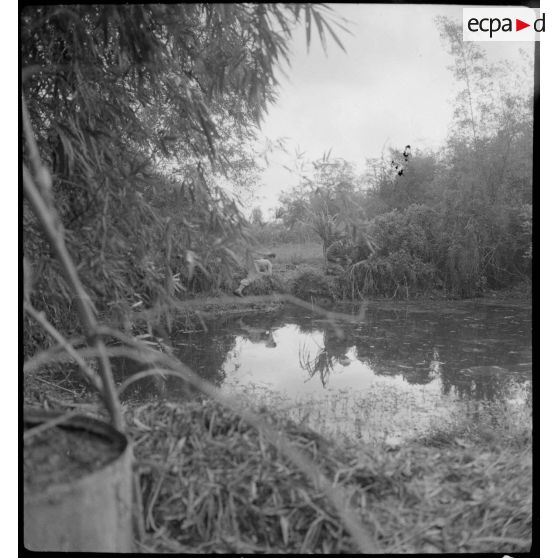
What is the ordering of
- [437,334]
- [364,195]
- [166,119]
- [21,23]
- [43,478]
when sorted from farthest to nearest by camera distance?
[437,334] < [364,195] < [166,119] < [21,23] < [43,478]

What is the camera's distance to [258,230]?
2.33 metres

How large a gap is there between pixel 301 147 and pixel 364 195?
49cm

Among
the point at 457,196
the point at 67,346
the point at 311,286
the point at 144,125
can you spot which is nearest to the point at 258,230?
the point at 144,125

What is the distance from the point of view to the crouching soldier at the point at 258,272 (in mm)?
2389

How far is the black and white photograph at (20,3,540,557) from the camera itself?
4.79 feet

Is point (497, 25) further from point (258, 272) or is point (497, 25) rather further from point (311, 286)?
point (311, 286)

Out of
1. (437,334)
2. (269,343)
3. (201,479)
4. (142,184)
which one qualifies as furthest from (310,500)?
(437,334)

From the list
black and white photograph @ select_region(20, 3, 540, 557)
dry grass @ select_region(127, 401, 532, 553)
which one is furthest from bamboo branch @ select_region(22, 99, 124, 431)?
dry grass @ select_region(127, 401, 532, 553)

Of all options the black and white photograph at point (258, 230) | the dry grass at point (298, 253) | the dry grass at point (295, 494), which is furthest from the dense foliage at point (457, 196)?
the dry grass at point (295, 494)

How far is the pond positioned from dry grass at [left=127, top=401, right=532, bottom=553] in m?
0.89

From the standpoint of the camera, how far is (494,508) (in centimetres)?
158

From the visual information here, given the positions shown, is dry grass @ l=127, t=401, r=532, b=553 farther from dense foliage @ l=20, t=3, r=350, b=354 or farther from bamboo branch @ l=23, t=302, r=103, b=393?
dense foliage @ l=20, t=3, r=350, b=354

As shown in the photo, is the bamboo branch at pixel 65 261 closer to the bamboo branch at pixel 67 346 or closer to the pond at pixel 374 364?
the bamboo branch at pixel 67 346

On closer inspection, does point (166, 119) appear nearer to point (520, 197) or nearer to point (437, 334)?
point (520, 197)
